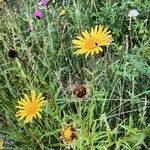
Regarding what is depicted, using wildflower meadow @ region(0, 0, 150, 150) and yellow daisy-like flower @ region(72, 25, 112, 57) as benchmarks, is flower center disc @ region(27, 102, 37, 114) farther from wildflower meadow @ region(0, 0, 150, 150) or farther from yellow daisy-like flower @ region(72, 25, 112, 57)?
yellow daisy-like flower @ region(72, 25, 112, 57)

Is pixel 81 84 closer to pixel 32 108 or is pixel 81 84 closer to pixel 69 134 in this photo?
pixel 32 108

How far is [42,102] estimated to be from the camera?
161 cm

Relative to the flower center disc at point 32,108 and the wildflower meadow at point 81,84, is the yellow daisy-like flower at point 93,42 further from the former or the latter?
the flower center disc at point 32,108

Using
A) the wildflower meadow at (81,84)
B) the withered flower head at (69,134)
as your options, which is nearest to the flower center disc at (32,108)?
the wildflower meadow at (81,84)

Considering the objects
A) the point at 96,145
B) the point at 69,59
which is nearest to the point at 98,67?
the point at 69,59

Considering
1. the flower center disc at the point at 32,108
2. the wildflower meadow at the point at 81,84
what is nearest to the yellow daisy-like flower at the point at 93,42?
the wildflower meadow at the point at 81,84

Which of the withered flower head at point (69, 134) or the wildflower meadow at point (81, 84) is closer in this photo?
the withered flower head at point (69, 134)

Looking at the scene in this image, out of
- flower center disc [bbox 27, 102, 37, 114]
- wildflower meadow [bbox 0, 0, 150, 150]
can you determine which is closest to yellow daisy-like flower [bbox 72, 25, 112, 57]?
wildflower meadow [bbox 0, 0, 150, 150]

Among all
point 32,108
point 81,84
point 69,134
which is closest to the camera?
point 69,134

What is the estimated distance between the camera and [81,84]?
6.25 feet

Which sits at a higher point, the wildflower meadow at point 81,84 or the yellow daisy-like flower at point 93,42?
the yellow daisy-like flower at point 93,42

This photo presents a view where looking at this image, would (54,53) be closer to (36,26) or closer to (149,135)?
(36,26)

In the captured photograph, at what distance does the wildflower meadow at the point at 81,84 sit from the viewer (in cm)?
164

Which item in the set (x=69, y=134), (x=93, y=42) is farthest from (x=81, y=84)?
(x=69, y=134)
